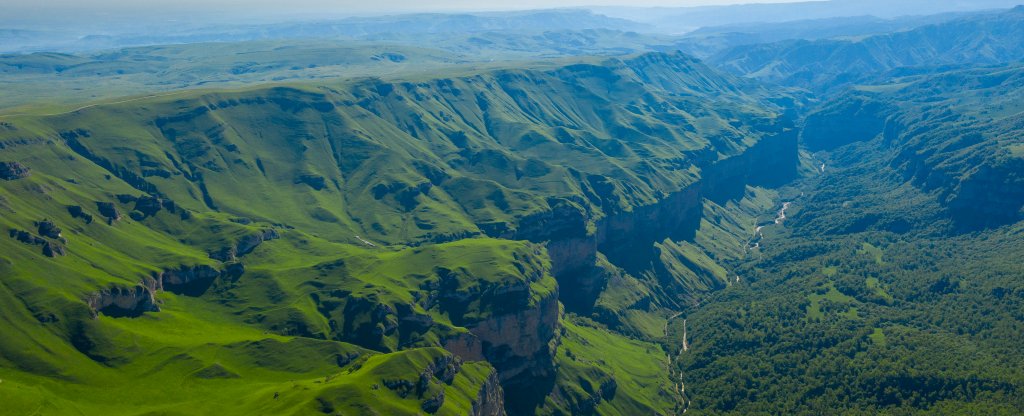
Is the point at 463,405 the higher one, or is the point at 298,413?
the point at 298,413

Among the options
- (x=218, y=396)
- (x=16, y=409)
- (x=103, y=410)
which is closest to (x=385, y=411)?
(x=218, y=396)

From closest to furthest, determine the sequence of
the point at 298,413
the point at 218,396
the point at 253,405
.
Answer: the point at 298,413
the point at 253,405
the point at 218,396

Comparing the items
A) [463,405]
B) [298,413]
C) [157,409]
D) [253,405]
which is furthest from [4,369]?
[463,405]

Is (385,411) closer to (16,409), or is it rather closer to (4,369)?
(16,409)

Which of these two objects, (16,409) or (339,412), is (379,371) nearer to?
(339,412)

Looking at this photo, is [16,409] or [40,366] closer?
[16,409]

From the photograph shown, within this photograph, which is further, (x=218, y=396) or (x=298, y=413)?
(x=218, y=396)

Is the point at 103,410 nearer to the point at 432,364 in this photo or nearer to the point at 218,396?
the point at 218,396

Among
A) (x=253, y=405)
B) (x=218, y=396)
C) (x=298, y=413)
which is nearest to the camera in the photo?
(x=298, y=413)
